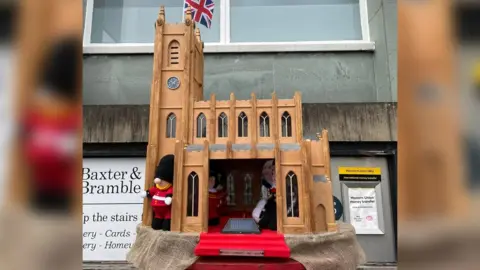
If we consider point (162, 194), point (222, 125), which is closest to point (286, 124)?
point (222, 125)

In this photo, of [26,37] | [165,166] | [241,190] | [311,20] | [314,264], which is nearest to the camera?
[26,37]

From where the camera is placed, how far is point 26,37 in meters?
0.67

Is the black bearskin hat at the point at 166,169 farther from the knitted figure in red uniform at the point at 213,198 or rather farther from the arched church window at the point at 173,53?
the arched church window at the point at 173,53

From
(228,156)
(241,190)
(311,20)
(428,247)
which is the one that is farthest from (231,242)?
(311,20)

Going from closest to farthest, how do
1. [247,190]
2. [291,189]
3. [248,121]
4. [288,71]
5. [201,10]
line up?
[291,189] < [248,121] < [247,190] < [201,10] < [288,71]

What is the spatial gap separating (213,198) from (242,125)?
65 centimetres

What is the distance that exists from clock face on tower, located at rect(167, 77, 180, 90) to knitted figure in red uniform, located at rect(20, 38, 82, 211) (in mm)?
2219

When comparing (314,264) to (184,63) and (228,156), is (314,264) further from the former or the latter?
(184,63)

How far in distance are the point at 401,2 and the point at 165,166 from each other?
7.14 feet

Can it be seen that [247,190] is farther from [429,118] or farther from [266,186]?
[429,118]

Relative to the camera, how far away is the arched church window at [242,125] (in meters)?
2.81

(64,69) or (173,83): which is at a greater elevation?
(173,83)

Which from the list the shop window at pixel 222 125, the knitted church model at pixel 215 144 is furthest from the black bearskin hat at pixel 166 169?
the shop window at pixel 222 125

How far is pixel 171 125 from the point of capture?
2.93m
